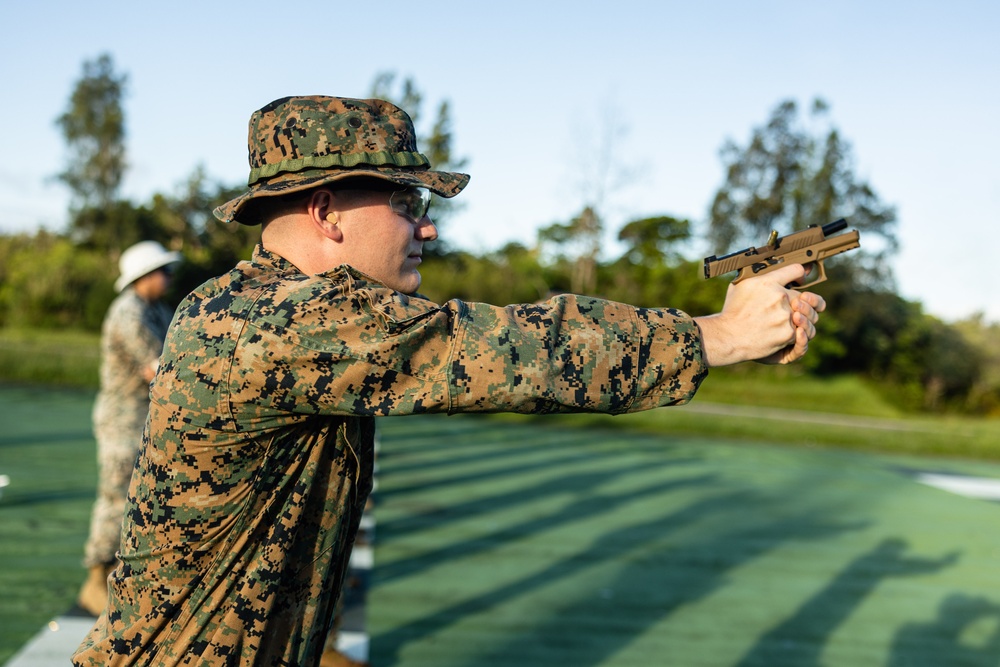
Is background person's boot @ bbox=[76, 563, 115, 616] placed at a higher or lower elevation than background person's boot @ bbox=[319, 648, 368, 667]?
higher

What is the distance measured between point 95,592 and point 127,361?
1.31m

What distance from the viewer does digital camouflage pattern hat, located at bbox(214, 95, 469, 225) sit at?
1857 millimetres

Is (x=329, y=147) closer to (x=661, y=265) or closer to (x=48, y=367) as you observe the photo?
(x=48, y=367)

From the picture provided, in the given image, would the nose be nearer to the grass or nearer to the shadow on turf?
the shadow on turf

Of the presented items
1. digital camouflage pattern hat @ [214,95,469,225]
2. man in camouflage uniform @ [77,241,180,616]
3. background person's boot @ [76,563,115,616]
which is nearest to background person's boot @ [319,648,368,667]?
background person's boot @ [76,563,115,616]

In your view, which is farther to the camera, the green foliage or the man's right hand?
the green foliage

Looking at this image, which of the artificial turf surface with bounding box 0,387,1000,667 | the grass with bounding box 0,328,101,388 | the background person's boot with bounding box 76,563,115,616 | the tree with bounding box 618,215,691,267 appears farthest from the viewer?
the tree with bounding box 618,215,691,267

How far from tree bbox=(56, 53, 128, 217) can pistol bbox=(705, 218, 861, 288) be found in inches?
1882

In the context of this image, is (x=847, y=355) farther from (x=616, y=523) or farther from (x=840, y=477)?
(x=616, y=523)

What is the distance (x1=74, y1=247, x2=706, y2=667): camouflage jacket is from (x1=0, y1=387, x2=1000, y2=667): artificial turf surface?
111 inches

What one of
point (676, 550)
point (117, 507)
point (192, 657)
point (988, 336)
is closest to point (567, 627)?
point (676, 550)

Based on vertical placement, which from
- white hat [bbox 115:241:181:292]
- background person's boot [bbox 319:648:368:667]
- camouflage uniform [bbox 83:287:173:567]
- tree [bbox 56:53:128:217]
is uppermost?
tree [bbox 56:53:128:217]

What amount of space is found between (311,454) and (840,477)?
10893 millimetres

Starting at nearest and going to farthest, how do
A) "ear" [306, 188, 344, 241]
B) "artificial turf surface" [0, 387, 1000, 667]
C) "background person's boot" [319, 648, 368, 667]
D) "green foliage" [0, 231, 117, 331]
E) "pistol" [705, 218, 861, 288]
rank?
"ear" [306, 188, 344, 241] → "pistol" [705, 218, 861, 288] → "background person's boot" [319, 648, 368, 667] → "artificial turf surface" [0, 387, 1000, 667] → "green foliage" [0, 231, 117, 331]
